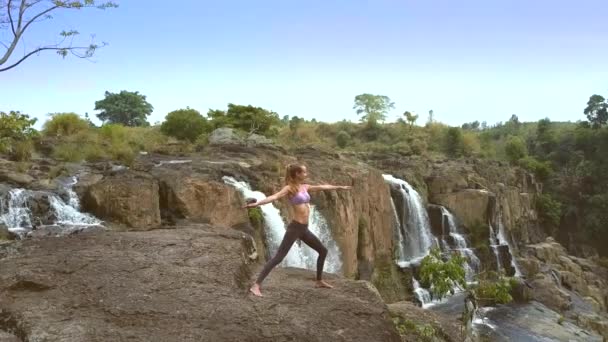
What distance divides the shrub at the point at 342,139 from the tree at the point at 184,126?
19.9m

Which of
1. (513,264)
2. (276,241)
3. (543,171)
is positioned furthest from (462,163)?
(276,241)

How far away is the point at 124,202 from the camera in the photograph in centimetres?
1170

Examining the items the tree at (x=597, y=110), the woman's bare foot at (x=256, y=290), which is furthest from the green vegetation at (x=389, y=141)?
the woman's bare foot at (x=256, y=290)

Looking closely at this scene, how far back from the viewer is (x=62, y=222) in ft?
36.7

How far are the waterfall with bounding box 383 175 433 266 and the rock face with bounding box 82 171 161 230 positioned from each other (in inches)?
489

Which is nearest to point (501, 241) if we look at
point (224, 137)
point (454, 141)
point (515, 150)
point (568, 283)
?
point (568, 283)

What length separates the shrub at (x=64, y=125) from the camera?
22405 mm

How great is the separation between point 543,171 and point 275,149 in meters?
28.3

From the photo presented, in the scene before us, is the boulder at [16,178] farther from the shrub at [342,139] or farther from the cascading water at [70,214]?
the shrub at [342,139]

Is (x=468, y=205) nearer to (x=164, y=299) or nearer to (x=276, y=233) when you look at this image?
(x=276, y=233)

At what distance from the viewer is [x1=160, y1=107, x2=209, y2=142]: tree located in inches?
1062

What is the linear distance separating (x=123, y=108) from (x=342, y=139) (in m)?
18.9

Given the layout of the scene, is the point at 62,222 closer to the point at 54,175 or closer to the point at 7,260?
the point at 54,175

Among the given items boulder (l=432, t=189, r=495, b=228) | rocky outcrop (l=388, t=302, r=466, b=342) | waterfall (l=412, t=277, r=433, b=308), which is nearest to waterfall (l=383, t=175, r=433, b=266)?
waterfall (l=412, t=277, r=433, b=308)
